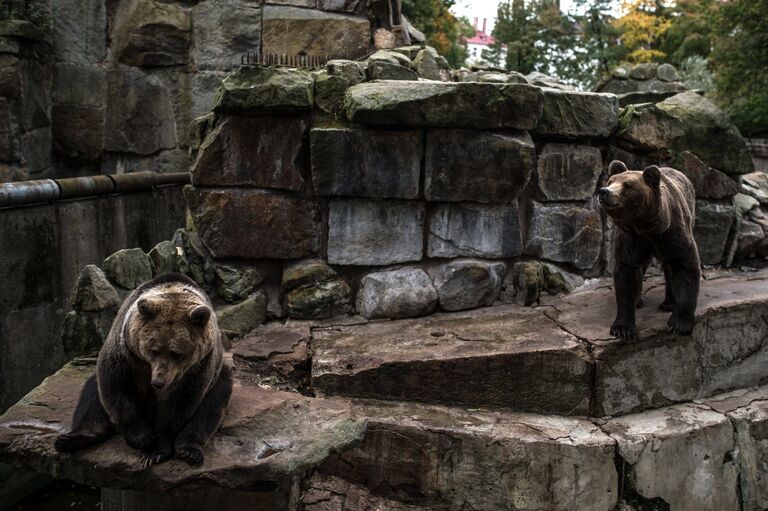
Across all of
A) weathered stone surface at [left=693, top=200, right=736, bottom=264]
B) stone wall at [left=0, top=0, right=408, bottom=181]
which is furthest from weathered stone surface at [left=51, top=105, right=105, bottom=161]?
weathered stone surface at [left=693, top=200, right=736, bottom=264]

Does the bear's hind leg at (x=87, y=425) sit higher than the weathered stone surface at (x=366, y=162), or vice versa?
the weathered stone surface at (x=366, y=162)

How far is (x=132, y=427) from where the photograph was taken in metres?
2.71

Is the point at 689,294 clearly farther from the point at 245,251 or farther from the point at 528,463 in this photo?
the point at 245,251

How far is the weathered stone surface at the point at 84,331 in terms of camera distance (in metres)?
3.73

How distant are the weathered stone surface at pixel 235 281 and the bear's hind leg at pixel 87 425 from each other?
1.61 m

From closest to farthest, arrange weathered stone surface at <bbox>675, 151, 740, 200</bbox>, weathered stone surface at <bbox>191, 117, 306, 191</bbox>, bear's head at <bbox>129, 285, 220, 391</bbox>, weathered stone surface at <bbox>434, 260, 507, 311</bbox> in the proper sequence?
bear's head at <bbox>129, 285, 220, 391</bbox> → weathered stone surface at <bbox>191, 117, 306, 191</bbox> → weathered stone surface at <bbox>434, 260, 507, 311</bbox> → weathered stone surface at <bbox>675, 151, 740, 200</bbox>

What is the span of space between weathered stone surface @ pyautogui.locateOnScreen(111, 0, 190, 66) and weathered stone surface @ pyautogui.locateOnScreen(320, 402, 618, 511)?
4.40m

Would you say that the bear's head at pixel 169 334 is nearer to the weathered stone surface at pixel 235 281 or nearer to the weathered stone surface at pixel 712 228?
the weathered stone surface at pixel 235 281

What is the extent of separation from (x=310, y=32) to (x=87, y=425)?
464 centimetres

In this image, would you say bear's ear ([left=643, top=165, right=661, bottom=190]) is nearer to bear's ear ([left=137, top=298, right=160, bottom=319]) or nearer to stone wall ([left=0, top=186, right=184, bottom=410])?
bear's ear ([left=137, top=298, right=160, bottom=319])

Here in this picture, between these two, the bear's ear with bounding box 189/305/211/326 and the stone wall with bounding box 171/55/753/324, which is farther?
the stone wall with bounding box 171/55/753/324

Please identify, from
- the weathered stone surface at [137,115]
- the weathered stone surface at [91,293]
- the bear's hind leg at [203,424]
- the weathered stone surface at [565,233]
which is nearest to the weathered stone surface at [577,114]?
the weathered stone surface at [565,233]

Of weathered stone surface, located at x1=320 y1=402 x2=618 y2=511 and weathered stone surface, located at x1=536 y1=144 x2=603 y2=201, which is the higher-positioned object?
weathered stone surface, located at x1=536 y1=144 x2=603 y2=201

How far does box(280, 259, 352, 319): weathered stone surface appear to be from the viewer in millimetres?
4551
